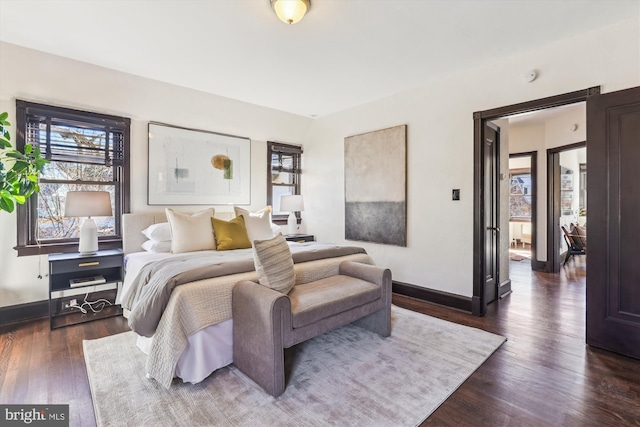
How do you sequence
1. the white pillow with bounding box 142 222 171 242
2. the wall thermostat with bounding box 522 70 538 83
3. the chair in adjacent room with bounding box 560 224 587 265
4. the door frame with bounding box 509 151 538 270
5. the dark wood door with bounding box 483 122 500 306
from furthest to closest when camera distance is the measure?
1. the chair in adjacent room with bounding box 560 224 587 265
2. the door frame with bounding box 509 151 538 270
3. the dark wood door with bounding box 483 122 500 306
4. the white pillow with bounding box 142 222 171 242
5. the wall thermostat with bounding box 522 70 538 83

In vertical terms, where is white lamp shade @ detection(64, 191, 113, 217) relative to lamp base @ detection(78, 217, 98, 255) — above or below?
above

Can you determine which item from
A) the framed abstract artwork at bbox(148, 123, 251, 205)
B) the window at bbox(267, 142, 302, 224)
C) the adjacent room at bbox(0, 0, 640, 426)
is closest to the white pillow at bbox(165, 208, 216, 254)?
the adjacent room at bbox(0, 0, 640, 426)

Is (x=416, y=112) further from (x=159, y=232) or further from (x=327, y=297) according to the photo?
(x=159, y=232)

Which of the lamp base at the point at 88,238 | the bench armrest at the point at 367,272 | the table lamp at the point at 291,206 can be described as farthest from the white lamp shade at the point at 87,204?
the bench armrest at the point at 367,272

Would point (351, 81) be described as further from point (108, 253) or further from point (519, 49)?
point (108, 253)

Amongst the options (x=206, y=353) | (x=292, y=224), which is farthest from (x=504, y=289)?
(x=206, y=353)

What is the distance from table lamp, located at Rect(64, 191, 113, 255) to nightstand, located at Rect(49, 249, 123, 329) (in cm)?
11

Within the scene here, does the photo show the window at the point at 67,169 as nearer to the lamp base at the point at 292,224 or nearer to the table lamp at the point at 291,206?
the table lamp at the point at 291,206

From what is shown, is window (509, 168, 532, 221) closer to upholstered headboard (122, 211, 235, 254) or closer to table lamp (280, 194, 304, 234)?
table lamp (280, 194, 304, 234)

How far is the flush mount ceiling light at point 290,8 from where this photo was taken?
2061 mm

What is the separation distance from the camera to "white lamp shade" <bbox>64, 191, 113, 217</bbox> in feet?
9.70

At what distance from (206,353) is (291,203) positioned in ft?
9.80

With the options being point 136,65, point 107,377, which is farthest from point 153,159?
point 107,377

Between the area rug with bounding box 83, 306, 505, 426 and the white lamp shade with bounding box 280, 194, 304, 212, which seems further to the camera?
the white lamp shade with bounding box 280, 194, 304, 212
